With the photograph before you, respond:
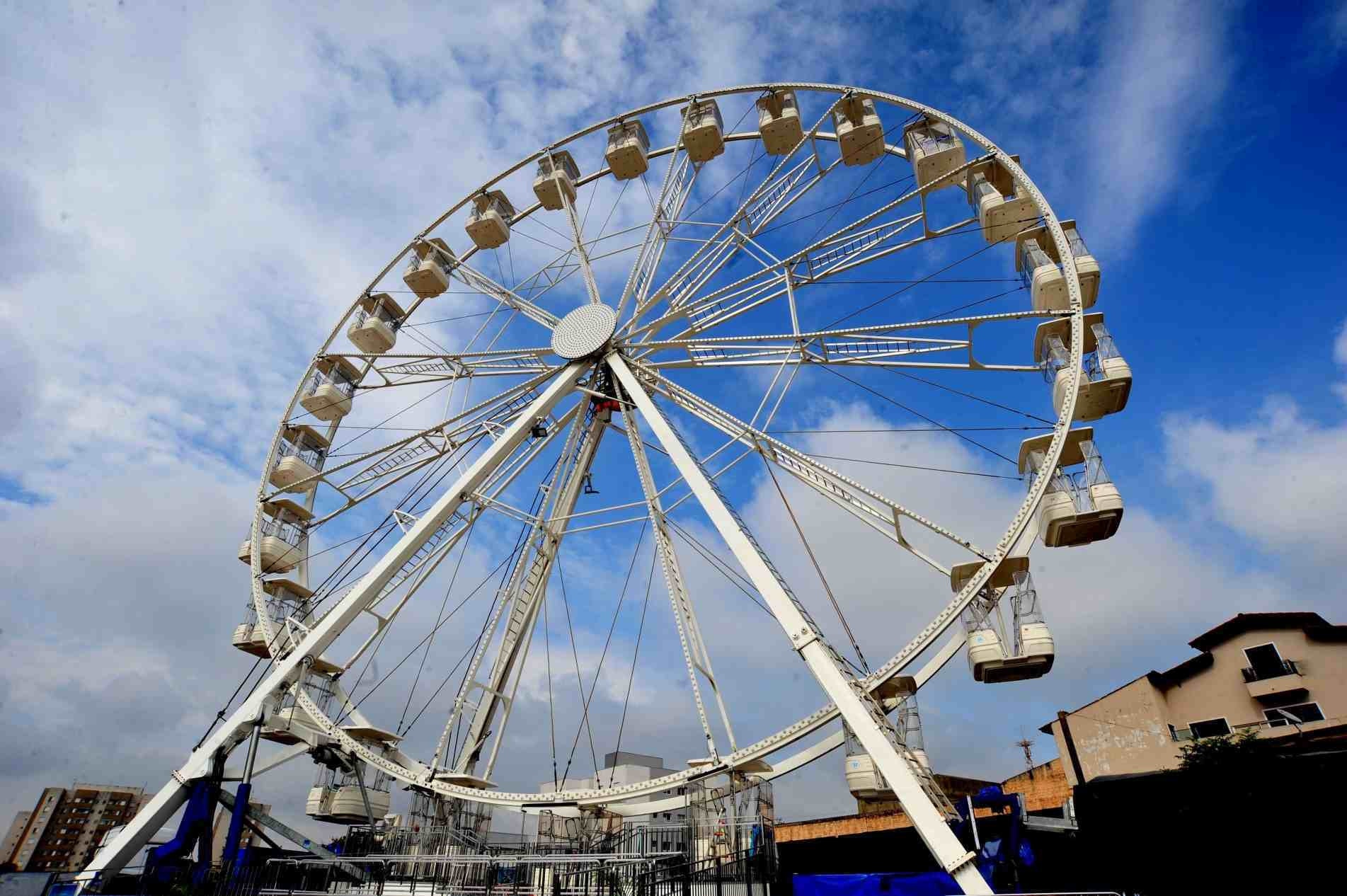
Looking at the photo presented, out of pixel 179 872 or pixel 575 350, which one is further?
pixel 575 350

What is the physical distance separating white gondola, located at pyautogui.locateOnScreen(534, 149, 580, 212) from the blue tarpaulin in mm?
15938

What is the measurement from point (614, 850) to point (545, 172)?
50.1 feet

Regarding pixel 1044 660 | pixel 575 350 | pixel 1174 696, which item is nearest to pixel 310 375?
pixel 575 350

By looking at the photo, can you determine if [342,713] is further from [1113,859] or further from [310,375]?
[1113,859]

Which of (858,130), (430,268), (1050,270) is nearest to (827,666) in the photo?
(1050,270)

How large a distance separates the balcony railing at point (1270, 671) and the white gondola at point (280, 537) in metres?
25.5

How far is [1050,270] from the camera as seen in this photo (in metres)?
14.0

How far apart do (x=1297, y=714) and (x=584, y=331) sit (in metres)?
21.7

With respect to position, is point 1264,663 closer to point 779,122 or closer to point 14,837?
point 779,122

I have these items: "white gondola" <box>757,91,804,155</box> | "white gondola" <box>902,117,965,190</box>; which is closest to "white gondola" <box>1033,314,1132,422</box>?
"white gondola" <box>902,117,965,190</box>

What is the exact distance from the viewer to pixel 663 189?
1808cm

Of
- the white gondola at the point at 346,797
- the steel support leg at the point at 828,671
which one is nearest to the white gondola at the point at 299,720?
the white gondola at the point at 346,797

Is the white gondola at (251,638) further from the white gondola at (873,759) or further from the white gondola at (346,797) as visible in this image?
the white gondola at (873,759)

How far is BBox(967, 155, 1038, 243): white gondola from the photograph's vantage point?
49.3 feet
